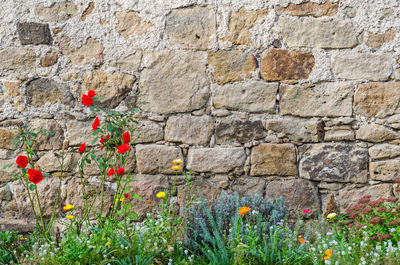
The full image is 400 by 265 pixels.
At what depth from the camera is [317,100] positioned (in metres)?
2.79

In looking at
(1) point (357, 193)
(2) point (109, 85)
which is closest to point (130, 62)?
(2) point (109, 85)

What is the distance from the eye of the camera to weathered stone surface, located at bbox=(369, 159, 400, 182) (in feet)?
8.96

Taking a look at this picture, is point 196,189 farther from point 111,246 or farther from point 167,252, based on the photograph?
point 111,246

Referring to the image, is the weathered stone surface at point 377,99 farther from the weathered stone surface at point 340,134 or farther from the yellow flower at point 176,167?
the yellow flower at point 176,167

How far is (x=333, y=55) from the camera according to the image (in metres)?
2.79

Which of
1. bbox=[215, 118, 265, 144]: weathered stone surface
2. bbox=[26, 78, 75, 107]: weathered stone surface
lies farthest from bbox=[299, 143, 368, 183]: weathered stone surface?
bbox=[26, 78, 75, 107]: weathered stone surface

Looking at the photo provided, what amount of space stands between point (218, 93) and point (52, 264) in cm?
145

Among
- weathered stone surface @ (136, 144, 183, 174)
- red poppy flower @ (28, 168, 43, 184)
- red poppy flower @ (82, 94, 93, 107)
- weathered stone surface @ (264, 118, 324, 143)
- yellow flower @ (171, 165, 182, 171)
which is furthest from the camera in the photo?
weathered stone surface @ (136, 144, 183, 174)

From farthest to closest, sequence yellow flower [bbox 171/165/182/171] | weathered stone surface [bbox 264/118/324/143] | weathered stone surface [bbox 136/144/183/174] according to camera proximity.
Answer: weathered stone surface [bbox 136/144/183/174] < weathered stone surface [bbox 264/118/324/143] < yellow flower [bbox 171/165/182/171]

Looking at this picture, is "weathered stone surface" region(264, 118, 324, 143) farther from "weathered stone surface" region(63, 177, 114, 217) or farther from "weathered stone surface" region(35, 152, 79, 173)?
"weathered stone surface" region(35, 152, 79, 173)

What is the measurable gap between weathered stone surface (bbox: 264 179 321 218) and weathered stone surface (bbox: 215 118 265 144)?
1.13ft

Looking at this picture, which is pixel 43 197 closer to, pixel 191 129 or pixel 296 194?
pixel 191 129

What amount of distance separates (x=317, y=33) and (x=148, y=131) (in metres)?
1.30

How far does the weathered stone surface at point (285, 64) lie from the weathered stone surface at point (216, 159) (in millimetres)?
546
